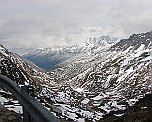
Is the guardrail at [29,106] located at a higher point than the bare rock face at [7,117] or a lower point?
higher

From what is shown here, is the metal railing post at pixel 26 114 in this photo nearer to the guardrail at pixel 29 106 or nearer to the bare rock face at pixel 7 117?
the guardrail at pixel 29 106

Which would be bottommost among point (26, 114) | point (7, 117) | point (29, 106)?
point (7, 117)

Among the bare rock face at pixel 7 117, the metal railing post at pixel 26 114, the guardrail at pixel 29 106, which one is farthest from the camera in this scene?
the bare rock face at pixel 7 117

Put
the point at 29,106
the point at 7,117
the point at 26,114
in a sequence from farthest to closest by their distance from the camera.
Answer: the point at 7,117, the point at 26,114, the point at 29,106

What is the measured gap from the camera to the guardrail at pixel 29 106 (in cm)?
592

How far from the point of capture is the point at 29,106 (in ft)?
22.2

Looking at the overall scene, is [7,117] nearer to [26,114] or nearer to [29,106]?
[26,114]

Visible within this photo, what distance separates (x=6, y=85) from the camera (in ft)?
27.7

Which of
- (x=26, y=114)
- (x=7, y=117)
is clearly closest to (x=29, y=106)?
(x=26, y=114)

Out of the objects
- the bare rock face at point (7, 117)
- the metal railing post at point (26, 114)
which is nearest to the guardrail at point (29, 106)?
the metal railing post at point (26, 114)

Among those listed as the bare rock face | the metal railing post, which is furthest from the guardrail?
the bare rock face

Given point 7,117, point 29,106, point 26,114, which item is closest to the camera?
point 29,106

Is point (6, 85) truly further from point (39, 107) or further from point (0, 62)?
point (0, 62)

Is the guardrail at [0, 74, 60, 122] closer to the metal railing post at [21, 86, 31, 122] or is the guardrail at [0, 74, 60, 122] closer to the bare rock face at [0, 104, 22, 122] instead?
the metal railing post at [21, 86, 31, 122]
